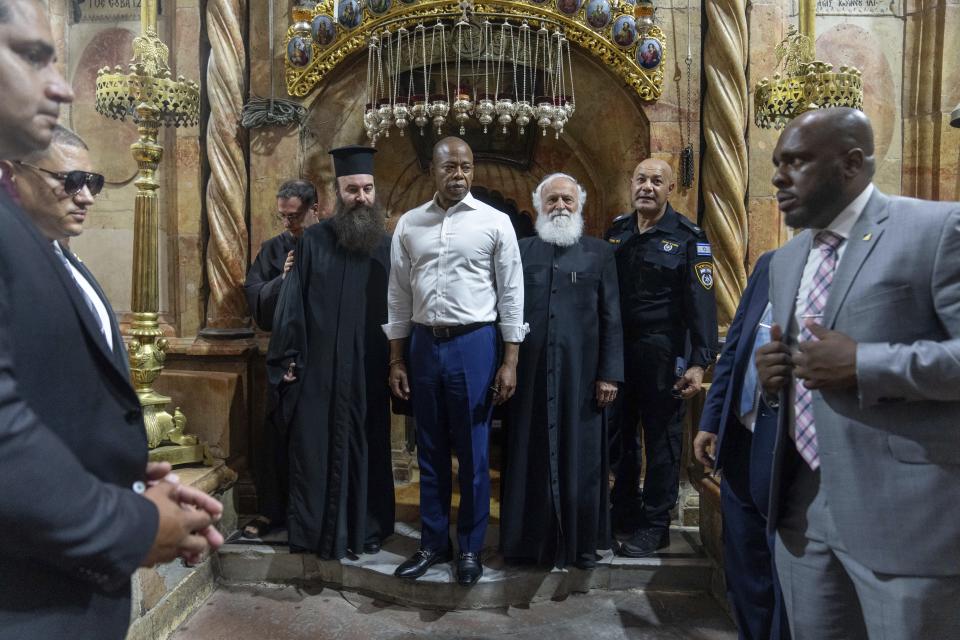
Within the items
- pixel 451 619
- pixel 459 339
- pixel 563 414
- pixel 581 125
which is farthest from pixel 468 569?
pixel 581 125

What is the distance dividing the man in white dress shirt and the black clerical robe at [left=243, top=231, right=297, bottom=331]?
0.99 meters

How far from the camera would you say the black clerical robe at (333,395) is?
358 cm

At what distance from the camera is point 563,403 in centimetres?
343

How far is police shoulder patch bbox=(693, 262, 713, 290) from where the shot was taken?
11.4 ft

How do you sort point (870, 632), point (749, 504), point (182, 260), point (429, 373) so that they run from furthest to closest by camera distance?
1. point (182, 260)
2. point (429, 373)
3. point (749, 504)
4. point (870, 632)

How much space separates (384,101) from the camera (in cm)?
427

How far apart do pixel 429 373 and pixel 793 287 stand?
1.87 m

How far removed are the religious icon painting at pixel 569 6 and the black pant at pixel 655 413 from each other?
2.15 metres

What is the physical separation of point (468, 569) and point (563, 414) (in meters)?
0.86

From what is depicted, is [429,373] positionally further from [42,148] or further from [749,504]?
[42,148]

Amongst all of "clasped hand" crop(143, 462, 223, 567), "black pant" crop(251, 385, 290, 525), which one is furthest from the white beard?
"clasped hand" crop(143, 462, 223, 567)

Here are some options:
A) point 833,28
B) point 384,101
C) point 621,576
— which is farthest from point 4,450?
point 833,28

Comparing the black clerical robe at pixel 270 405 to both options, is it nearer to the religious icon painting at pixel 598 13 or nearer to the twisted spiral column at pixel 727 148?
the religious icon painting at pixel 598 13

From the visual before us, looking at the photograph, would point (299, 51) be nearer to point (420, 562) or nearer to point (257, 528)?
point (257, 528)
